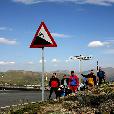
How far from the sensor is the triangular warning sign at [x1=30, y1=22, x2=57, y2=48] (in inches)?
A: 408

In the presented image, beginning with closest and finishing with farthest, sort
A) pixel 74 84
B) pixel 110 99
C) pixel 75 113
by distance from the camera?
1. pixel 75 113
2. pixel 110 99
3. pixel 74 84

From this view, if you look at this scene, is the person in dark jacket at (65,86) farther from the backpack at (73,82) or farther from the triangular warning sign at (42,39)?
the triangular warning sign at (42,39)

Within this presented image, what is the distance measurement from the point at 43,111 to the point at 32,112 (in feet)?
0.77

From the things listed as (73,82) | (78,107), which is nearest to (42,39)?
(78,107)

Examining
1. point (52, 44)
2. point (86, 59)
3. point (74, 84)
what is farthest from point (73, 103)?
point (86, 59)

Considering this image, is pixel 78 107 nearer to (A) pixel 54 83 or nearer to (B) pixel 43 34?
(B) pixel 43 34

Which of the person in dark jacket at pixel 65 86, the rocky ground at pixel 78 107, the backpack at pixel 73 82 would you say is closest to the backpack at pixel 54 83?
the person in dark jacket at pixel 65 86

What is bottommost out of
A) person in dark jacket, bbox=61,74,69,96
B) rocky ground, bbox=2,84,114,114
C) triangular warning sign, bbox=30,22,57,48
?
rocky ground, bbox=2,84,114,114

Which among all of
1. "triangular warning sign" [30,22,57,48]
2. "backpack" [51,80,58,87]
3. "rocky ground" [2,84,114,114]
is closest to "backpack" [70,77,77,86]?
Result: "backpack" [51,80,58,87]

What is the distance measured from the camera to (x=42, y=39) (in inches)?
410

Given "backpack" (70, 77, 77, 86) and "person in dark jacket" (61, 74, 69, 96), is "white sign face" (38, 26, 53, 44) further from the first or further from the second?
"person in dark jacket" (61, 74, 69, 96)

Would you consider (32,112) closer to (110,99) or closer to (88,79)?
(110,99)

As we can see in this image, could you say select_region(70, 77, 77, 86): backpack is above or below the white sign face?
below

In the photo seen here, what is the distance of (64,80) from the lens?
971 inches
